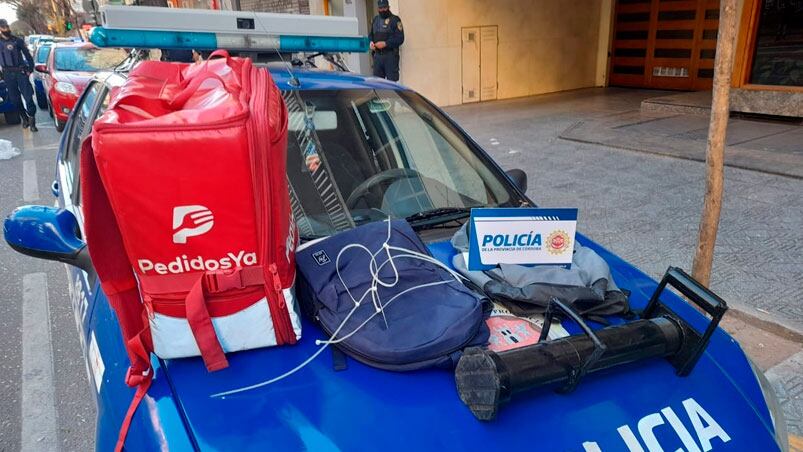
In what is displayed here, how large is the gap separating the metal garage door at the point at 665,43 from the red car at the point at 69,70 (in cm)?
1083

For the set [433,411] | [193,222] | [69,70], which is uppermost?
[69,70]

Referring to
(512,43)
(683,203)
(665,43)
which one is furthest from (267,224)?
(665,43)

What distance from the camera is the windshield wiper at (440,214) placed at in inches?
85.7

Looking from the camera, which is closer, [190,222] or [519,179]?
[190,222]

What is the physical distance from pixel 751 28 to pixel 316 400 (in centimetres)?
952

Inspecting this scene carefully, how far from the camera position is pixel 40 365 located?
3053mm

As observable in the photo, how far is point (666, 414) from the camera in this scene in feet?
4.55

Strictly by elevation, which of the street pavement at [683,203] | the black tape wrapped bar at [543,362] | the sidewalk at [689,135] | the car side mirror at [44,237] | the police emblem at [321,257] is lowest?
the street pavement at [683,203]

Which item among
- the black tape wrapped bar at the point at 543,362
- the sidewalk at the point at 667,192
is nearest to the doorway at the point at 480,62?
the sidewalk at the point at 667,192

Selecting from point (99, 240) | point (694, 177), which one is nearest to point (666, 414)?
point (99, 240)

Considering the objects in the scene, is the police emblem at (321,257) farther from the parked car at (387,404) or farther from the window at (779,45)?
the window at (779,45)

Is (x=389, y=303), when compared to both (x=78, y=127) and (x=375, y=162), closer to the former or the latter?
(x=375, y=162)

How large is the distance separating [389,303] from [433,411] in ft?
1.12

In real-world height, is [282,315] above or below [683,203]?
above
